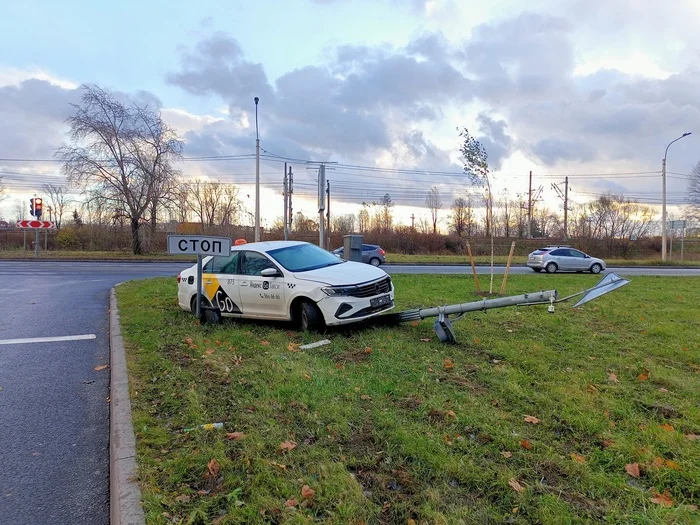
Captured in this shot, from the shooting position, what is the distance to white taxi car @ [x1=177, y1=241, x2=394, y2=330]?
274 inches

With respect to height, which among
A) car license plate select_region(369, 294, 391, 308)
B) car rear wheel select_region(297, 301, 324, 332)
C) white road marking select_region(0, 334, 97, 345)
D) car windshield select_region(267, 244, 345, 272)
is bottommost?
white road marking select_region(0, 334, 97, 345)

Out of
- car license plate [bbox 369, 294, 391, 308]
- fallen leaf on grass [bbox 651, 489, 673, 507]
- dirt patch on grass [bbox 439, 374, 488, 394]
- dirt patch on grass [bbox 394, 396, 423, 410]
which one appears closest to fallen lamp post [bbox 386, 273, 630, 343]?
car license plate [bbox 369, 294, 391, 308]

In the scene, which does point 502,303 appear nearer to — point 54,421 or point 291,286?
point 291,286

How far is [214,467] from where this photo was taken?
306cm

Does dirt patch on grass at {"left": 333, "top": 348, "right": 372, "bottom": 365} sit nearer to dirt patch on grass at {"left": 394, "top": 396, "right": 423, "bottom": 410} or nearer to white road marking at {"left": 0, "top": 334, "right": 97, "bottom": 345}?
dirt patch on grass at {"left": 394, "top": 396, "right": 423, "bottom": 410}


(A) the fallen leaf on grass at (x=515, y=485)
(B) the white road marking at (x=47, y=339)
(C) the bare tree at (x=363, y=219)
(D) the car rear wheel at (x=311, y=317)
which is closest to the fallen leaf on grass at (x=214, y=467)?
(A) the fallen leaf on grass at (x=515, y=485)

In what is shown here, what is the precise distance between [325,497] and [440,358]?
329cm

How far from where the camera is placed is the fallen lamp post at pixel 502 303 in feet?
19.3

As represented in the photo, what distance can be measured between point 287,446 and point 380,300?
4.15m

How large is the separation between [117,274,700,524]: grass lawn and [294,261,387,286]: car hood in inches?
33.2

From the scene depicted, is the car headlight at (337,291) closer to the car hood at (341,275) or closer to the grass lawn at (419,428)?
the car hood at (341,275)

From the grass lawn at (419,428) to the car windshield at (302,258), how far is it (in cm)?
131

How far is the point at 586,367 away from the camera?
5332mm

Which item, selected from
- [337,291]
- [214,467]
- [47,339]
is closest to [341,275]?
[337,291]
